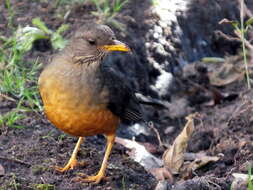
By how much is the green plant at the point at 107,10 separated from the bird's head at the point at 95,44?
2474 millimetres

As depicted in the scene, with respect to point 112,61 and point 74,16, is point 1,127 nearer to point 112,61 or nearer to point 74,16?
point 112,61

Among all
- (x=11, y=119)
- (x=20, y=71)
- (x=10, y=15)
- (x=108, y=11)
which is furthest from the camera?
(x=108, y=11)

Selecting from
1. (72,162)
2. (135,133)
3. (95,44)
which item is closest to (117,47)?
(95,44)

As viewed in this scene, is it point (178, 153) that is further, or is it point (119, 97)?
point (178, 153)

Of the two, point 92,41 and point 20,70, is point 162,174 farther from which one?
point 20,70

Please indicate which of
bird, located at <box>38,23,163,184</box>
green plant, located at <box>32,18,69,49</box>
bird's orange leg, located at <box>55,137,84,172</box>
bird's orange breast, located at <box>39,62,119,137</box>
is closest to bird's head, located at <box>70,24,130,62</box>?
bird, located at <box>38,23,163,184</box>

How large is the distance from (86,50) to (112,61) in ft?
7.12

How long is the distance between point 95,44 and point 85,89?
1.43 feet

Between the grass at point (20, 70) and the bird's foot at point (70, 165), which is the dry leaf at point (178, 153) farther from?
the grass at point (20, 70)

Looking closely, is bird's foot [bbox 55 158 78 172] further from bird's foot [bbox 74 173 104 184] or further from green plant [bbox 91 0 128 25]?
green plant [bbox 91 0 128 25]

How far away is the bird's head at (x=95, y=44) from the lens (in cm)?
544

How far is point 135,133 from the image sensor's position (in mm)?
7438

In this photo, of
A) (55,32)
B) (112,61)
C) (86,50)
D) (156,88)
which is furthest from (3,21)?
(86,50)

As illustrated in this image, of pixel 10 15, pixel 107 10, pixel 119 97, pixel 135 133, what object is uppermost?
pixel 119 97
